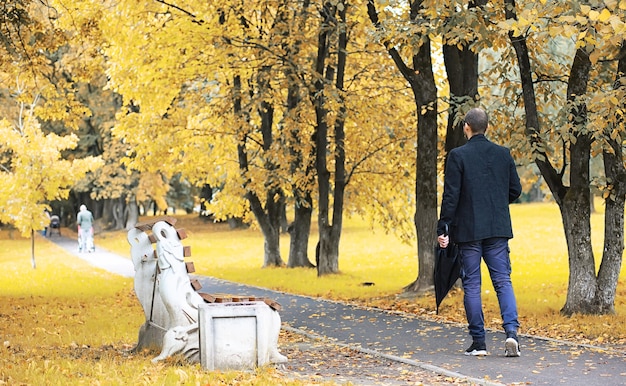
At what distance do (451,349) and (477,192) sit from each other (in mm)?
1745

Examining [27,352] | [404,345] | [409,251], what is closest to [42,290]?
[27,352]

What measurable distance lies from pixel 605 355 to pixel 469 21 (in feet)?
13.6

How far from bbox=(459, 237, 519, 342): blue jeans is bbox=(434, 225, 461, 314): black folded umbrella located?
250 millimetres

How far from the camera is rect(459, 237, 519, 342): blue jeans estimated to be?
322 inches

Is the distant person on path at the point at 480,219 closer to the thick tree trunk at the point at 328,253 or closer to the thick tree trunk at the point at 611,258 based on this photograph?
the thick tree trunk at the point at 611,258

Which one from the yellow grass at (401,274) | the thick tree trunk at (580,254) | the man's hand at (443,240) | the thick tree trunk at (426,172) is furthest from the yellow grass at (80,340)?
the thick tree trunk at (580,254)

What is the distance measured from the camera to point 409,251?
35.6m

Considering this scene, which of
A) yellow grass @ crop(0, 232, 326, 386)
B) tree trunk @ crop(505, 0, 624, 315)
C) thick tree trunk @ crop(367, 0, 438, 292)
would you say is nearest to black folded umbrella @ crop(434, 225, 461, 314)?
yellow grass @ crop(0, 232, 326, 386)

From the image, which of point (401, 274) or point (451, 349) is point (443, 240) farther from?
point (401, 274)

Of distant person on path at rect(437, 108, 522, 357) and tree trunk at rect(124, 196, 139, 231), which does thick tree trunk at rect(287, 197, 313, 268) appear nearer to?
distant person on path at rect(437, 108, 522, 357)

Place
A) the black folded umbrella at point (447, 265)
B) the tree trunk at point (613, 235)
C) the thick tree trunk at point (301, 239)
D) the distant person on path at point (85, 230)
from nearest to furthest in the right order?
the black folded umbrella at point (447, 265) → the tree trunk at point (613, 235) → the thick tree trunk at point (301, 239) → the distant person on path at point (85, 230)

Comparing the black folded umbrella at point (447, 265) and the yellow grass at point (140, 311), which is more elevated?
the black folded umbrella at point (447, 265)

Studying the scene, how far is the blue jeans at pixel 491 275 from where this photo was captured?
8188 mm

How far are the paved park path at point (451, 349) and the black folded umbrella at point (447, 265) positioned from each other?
26.1 inches
